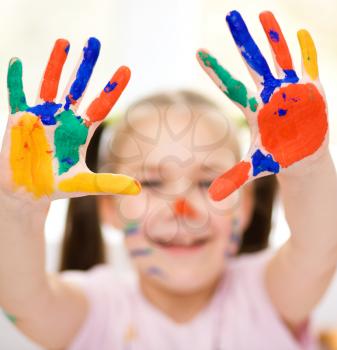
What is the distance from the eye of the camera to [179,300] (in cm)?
94

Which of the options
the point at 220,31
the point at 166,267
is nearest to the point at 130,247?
the point at 166,267

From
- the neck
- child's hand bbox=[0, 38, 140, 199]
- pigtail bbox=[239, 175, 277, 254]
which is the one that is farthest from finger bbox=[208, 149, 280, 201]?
pigtail bbox=[239, 175, 277, 254]

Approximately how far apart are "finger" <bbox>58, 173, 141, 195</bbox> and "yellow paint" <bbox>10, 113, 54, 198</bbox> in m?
0.02

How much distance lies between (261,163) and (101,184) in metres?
0.16

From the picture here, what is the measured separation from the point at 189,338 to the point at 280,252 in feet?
0.83

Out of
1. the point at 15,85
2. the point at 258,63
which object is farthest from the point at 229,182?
the point at 15,85

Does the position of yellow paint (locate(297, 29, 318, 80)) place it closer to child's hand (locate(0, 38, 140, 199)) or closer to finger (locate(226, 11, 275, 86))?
finger (locate(226, 11, 275, 86))

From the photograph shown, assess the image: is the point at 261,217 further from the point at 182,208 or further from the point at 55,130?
the point at 55,130

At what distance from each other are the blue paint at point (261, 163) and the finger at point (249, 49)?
69 millimetres

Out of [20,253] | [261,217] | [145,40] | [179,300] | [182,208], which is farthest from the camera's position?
[145,40]

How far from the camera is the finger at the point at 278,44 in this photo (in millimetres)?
514

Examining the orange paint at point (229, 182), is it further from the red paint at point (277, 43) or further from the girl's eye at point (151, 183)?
the girl's eye at point (151, 183)

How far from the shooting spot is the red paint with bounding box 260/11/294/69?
1.69ft

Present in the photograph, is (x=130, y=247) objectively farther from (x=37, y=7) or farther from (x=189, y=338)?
(x=37, y=7)
